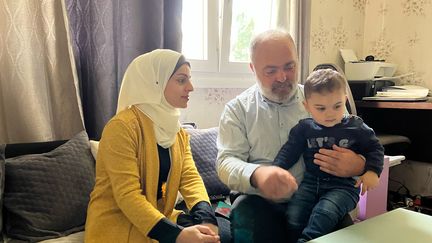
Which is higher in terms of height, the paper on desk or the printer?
the printer

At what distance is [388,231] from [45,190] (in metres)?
1.11

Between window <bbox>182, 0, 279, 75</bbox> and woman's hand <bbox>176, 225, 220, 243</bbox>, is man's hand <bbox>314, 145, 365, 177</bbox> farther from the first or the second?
window <bbox>182, 0, 279, 75</bbox>

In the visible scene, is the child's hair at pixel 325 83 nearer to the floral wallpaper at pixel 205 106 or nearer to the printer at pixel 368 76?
the floral wallpaper at pixel 205 106

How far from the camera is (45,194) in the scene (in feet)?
3.95

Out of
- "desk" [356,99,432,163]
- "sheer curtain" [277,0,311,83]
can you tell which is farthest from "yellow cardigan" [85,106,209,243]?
"desk" [356,99,432,163]

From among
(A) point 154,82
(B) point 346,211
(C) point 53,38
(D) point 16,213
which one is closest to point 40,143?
(D) point 16,213

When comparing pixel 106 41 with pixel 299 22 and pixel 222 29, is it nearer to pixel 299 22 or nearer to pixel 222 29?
pixel 222 29

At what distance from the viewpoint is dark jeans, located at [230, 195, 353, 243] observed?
45.4 inches

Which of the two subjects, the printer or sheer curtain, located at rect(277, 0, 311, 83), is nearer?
sheer curtain, located at rect(277, 0, 311, 83)

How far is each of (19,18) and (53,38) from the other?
14cm

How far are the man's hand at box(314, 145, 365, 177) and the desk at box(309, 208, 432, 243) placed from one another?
0.17 metres

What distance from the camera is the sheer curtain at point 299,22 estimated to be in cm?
246

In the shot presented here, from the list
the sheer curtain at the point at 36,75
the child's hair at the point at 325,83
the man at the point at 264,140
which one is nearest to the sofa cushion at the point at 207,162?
the man at the point at 264,140

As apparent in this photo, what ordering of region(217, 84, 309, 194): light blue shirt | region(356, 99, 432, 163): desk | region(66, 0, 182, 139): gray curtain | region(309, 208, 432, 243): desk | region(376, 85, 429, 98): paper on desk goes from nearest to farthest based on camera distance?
1. region(309, 208, 432, 243): desk
2. region(217, 84, 309, 194): light blue shirt
3. region(66, 0, 182, 139): gray curtain
4. region(376, 85, 429, 98): paper on desk
5. region(356, 99, 432, 163): desk
